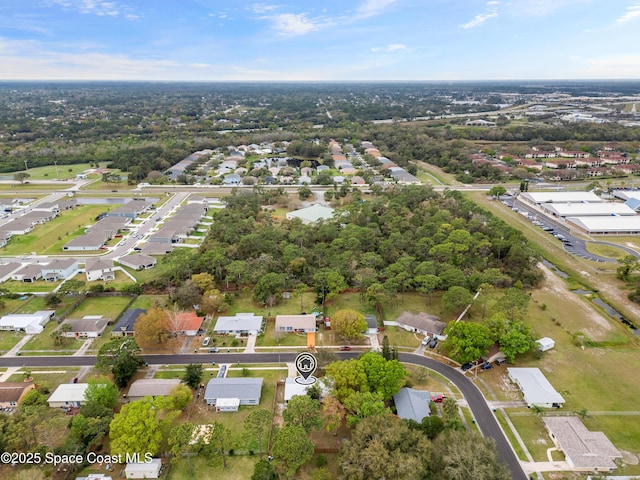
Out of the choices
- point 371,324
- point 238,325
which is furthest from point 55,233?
point 371,324

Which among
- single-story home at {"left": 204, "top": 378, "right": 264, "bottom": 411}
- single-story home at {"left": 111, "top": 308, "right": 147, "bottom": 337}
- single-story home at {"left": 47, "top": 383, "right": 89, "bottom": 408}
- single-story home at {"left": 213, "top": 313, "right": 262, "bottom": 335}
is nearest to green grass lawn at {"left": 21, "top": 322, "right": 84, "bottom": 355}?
single-story home at {"left": 111, "top": 308, "right": 147, "bottom": 337}

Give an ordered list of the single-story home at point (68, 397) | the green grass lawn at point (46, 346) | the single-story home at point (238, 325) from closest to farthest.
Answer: the single-story home at point (68, 397) < the green grass lawn at point (46, 346) < the single-story home at point (238, 325)

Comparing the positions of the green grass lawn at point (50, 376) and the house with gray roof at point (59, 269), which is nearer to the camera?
the green grass lawn at point (50, 376)

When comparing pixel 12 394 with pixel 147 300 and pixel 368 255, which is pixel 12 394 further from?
pixel 368 255

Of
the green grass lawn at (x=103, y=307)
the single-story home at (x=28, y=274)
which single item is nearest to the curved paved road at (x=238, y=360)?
the green grass lawn at (x=103, y=307)

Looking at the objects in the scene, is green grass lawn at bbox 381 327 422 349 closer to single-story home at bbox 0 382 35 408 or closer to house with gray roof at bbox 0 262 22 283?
single-story home at bbox 0 382 35 408

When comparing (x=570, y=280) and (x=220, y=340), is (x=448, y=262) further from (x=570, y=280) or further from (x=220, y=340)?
(x=220, y=340)

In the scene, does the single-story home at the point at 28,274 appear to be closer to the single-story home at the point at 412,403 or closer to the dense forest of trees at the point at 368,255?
the dense forest of trees at the point at 368,255
